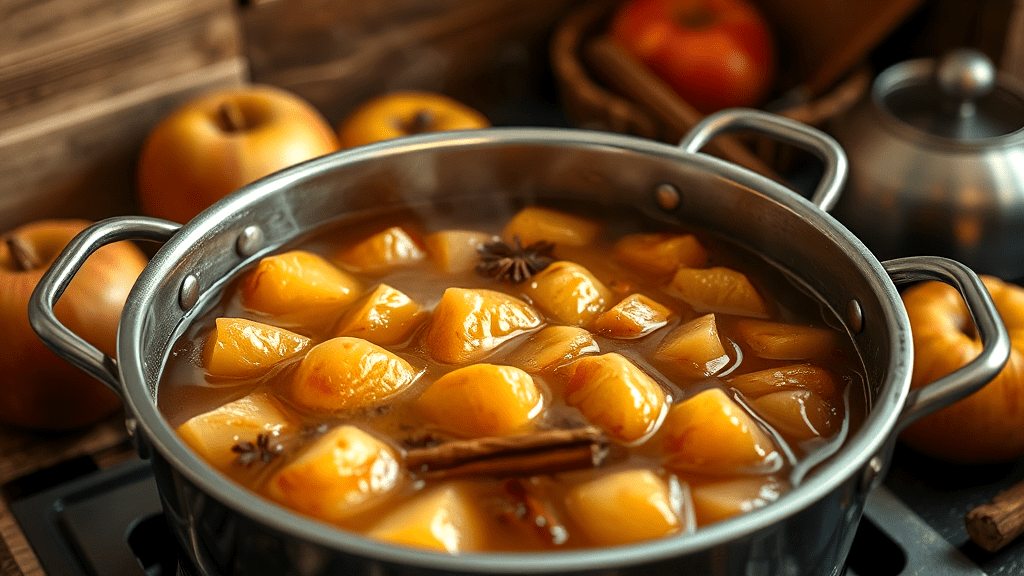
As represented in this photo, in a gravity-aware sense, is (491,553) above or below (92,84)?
below

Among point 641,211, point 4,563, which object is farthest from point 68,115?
point 641,211

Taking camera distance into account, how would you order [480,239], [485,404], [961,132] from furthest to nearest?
1. [961,132]
2. [480,239]
3. [485,404]

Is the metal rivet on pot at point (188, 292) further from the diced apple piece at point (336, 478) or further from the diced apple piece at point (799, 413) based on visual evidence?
the diced apple piece at point (799, 413)

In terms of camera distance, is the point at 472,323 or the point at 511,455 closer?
the point at 511,455

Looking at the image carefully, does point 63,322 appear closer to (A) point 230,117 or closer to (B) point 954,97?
(A) point 230,117

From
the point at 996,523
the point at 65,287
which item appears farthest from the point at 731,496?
the point at 65,287

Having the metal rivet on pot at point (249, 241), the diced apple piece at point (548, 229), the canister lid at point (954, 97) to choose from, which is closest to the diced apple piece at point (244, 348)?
the metal rivet on pot at point (249, 241)

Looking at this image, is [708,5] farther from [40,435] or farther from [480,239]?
[40,435]
